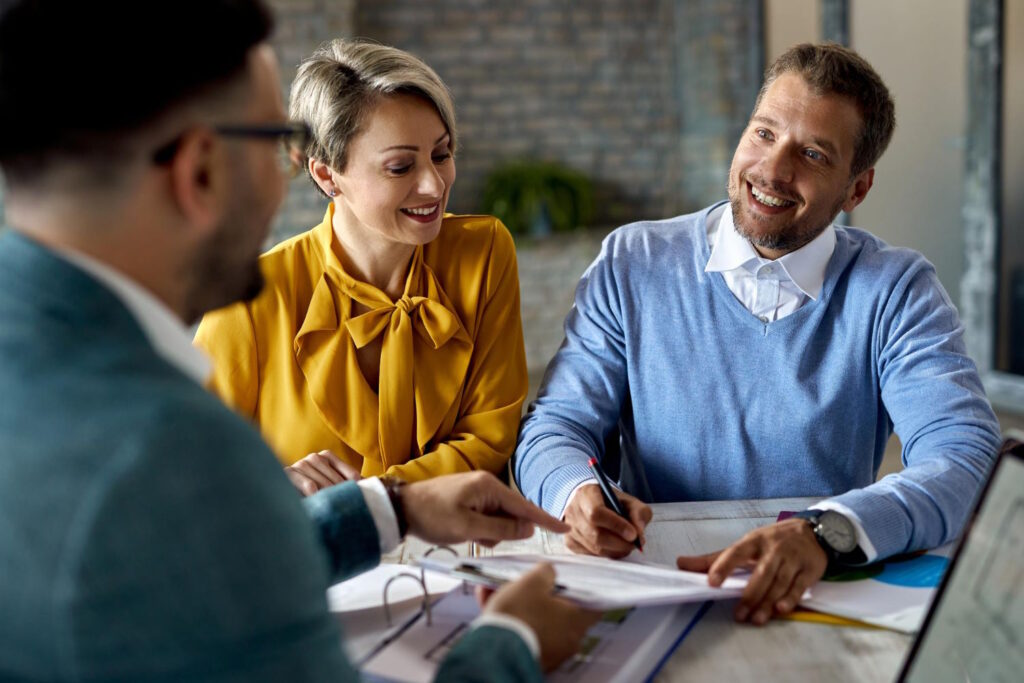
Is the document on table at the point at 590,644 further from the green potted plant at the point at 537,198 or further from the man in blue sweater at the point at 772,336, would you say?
the green potted plant at the point at 537,198

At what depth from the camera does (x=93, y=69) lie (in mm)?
642

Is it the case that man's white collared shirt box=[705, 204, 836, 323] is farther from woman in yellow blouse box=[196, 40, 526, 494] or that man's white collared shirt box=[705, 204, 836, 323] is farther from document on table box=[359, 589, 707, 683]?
document on table box=[359, 589, 707, 683]

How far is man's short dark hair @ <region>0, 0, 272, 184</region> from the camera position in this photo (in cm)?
63

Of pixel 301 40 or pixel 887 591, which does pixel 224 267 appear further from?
pixel 301 40

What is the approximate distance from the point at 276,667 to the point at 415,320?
43.7 inches

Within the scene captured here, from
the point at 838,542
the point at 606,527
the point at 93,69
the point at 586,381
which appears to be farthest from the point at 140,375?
the point at 586,381

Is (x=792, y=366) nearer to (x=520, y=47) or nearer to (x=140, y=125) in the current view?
(x=140, y=125)

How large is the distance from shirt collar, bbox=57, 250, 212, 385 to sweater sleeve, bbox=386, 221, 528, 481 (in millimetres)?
863

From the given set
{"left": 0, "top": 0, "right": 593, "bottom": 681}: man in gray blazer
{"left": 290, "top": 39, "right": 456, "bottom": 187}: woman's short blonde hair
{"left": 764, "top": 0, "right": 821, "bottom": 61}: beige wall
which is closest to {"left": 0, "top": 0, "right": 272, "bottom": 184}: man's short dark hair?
{"left": 0, "top": 0, "right": 593, "bottom": 681}: man in gray blazer

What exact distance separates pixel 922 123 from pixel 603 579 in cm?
446

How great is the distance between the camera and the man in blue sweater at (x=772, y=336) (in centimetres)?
157

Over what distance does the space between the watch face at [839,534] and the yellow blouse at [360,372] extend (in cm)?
64

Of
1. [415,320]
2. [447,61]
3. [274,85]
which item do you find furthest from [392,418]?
[447,61]

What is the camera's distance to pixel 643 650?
3.06 ft
